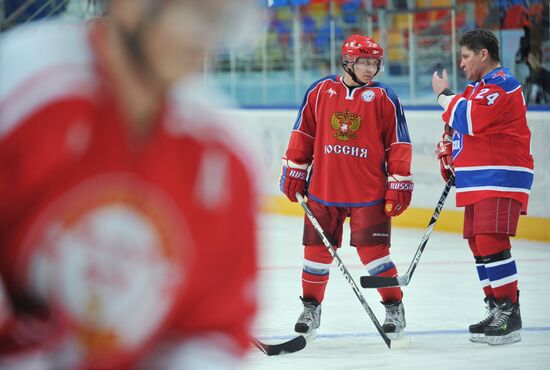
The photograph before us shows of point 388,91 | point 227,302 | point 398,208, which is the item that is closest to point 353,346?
point 398,208

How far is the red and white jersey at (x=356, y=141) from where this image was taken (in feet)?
15.0

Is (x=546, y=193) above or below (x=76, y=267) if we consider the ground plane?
below

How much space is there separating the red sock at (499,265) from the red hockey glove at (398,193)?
1.06 ft

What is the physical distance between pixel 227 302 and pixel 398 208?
3584 mm

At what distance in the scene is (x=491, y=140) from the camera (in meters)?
4.61

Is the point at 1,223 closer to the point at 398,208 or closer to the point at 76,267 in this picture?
the point at 76,267

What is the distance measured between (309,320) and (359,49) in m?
1.04

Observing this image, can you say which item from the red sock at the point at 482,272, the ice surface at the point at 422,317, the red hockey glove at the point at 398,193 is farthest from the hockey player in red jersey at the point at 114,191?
the red sock at the point at 482,272

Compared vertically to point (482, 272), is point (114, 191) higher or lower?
higher

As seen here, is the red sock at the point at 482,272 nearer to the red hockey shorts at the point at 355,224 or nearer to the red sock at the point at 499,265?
the red sock at the point at 499,265

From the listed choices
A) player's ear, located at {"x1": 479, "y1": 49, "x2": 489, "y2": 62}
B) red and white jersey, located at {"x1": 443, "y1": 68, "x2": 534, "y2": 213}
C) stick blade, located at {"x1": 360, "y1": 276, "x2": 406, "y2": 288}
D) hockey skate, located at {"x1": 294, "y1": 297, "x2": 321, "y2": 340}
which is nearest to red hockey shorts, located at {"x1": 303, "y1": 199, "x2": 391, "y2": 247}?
stick blade, located at {"x1": 360, "y1": 276, "x2": 406, "y2": 288}

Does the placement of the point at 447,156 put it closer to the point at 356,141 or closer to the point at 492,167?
the point at 492,167

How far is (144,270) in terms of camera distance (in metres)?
0.94

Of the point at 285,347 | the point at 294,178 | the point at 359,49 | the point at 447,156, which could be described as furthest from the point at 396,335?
the point at 359,49
